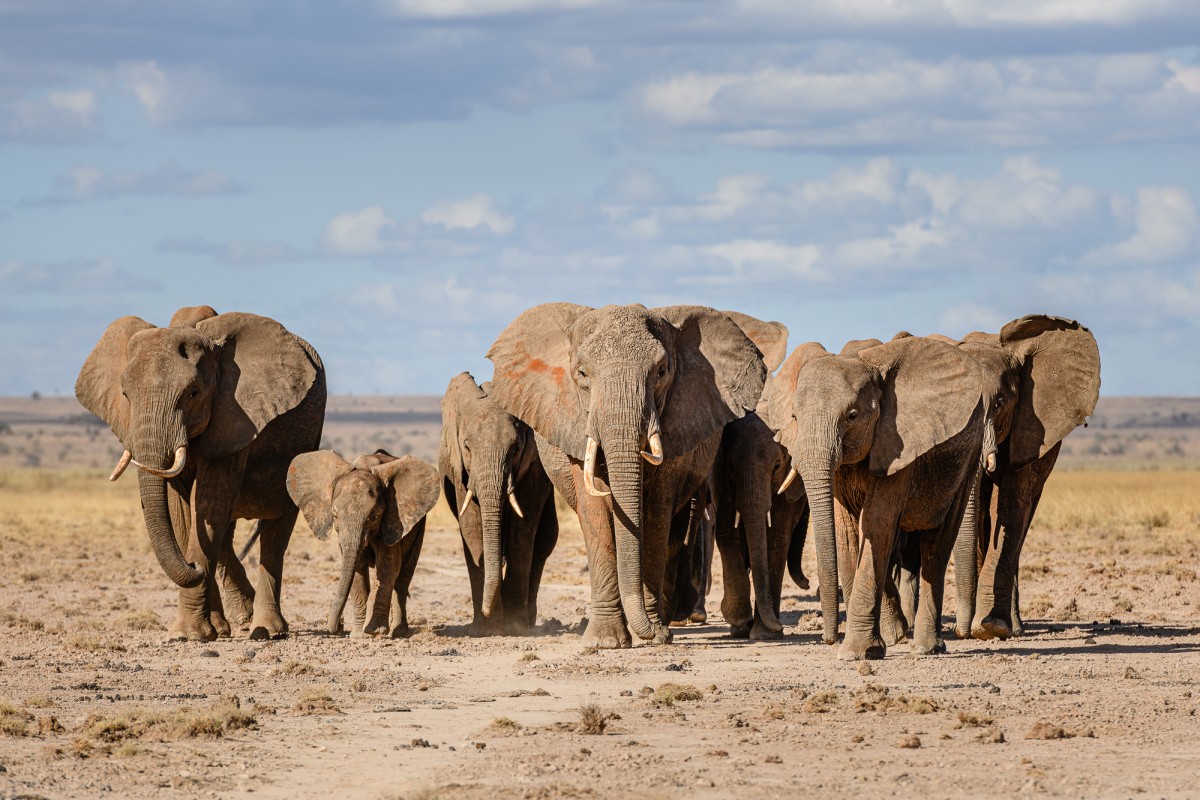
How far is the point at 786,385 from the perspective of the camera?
1488 cm

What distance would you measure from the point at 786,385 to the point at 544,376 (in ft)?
7.10

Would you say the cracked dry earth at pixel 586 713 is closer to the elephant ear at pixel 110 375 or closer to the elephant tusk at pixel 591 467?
the elephant tusk at pixel 591 467

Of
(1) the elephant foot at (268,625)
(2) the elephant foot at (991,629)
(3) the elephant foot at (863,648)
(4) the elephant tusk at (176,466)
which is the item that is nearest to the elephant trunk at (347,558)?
(1) the elephant foot at (268,625)

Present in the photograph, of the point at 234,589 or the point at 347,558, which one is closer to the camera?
the point at 347,558

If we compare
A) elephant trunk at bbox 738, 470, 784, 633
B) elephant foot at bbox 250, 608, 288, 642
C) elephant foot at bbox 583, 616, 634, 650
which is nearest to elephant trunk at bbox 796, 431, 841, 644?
elephant foot at bbox 583, 616, 634, 650

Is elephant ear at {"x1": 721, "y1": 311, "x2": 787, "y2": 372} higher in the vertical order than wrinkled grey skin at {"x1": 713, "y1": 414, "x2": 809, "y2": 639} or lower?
higher

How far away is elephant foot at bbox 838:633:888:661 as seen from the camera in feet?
46.8

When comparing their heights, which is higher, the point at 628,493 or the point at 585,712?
the point at 628,493

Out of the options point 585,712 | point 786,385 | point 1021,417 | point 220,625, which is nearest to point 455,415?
point 220,625

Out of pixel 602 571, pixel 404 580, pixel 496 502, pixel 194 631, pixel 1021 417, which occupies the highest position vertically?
pixel 1021 417

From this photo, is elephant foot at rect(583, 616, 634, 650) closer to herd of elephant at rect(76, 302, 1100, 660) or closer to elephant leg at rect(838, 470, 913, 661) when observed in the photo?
herd of elephant at rect(76, 302, 1100, 660)

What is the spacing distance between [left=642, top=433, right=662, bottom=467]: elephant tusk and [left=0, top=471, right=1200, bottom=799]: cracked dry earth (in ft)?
→ 4.92

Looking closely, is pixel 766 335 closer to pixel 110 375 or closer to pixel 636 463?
pixel 636 463

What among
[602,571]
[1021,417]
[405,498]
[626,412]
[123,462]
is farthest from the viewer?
[1021,417]
